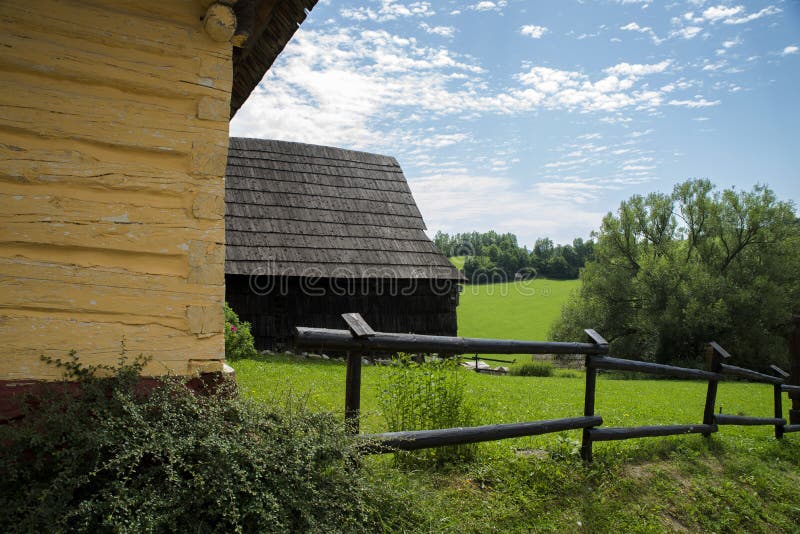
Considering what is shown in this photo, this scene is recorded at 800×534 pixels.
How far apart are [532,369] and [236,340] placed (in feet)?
36.2

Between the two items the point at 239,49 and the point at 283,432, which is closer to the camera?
the point at 283,432

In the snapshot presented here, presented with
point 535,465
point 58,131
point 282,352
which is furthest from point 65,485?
point 282,352

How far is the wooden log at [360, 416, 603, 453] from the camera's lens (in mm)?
3580

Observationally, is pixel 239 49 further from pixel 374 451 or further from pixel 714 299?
pixel 714 299

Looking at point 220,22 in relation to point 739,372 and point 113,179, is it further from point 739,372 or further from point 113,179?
point 739,372

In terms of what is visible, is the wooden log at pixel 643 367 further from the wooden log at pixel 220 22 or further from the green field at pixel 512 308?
the green field at pixel 512 308

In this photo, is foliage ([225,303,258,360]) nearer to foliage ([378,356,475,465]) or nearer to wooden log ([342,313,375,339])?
foliage ([378,356,475,465])

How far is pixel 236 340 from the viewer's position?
1186 centimetres

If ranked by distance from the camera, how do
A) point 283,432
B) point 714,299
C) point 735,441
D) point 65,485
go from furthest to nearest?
1. point 714,299
2. point 735,441
3. point 283,432
4. point 65,485

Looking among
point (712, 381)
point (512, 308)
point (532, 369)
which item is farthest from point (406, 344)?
point (512, 308)

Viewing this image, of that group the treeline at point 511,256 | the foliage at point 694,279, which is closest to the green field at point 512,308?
the treeline at point 511,256

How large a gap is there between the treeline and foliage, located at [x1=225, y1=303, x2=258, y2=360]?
4491cm

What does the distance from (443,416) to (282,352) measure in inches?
410

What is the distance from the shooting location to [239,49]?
4.22 m
